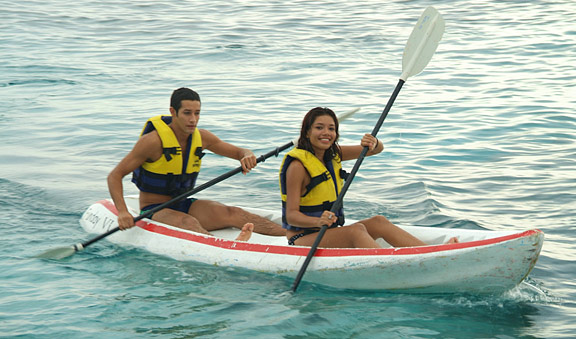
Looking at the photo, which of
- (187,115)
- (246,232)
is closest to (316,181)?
(246,232)

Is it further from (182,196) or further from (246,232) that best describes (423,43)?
(182,196)

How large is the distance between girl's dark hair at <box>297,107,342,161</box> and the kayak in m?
0.64

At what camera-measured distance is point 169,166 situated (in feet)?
18.7

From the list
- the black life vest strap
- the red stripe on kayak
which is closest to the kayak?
the red stripe on kayak

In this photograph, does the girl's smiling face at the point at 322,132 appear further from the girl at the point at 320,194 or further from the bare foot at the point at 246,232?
the bare foot at the point at 246,232

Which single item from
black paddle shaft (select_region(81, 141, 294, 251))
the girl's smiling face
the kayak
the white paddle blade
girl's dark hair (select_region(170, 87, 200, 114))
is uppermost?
the white paddle blade

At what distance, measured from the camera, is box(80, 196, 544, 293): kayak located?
4516 mm

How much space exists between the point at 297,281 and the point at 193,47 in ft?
36.7

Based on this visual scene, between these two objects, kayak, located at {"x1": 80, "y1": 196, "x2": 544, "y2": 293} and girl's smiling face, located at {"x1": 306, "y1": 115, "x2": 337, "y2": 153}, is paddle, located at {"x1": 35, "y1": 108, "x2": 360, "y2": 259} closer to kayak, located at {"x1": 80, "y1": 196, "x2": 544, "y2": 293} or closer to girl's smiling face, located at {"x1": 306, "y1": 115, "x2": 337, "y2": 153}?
kayak, located at {"x1": 80, "y1": 196, "x2": 544, "y2": 293}

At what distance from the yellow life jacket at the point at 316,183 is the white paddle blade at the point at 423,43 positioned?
1157 millimetres

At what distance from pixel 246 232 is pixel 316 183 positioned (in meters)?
0.81

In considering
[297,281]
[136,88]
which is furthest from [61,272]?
[136,88]

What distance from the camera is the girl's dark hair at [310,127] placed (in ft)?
16.2

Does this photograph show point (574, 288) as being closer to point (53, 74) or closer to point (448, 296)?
point (448, 296)
